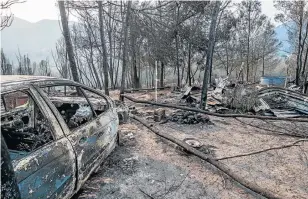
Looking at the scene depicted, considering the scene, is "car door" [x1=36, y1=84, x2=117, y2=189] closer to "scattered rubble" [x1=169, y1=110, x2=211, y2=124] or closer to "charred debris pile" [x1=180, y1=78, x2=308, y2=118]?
"scattered rubble" [x1=169, y1=110, x2=211, y2=124]

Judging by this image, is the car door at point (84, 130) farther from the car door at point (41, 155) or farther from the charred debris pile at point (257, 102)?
the charred debris pile at point (257, 102)

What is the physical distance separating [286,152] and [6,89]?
5.42 meters

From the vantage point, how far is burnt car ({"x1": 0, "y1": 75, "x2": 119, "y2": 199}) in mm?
2408

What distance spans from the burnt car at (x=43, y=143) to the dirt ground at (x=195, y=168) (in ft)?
1.83

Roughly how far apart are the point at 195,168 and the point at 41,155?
9.36 feet

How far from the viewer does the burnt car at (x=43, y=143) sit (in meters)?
2.41

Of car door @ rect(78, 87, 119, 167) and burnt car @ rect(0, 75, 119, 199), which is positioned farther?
car door @ rect(78, 87, 119, 167)

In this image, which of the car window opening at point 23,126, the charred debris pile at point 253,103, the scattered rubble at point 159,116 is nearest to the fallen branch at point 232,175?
the scattered rubble at point 159,116

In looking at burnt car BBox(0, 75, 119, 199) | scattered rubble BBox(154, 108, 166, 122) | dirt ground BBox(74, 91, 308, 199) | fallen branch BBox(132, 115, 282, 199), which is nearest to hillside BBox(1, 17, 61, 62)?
scattered rubble BBox(154, 108, 166, 122)

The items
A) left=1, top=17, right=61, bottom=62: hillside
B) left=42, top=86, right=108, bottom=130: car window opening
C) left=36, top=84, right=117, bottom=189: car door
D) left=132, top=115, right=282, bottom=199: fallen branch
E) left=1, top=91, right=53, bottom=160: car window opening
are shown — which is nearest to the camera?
left=1, top=91, right=53, bottom=160: car window opening

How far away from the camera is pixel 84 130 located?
356cm

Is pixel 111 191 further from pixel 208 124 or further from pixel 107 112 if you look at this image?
pixel 208 124

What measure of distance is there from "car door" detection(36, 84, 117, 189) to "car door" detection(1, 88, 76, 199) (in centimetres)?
18

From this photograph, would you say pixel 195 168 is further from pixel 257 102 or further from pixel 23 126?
pixel 257 102
